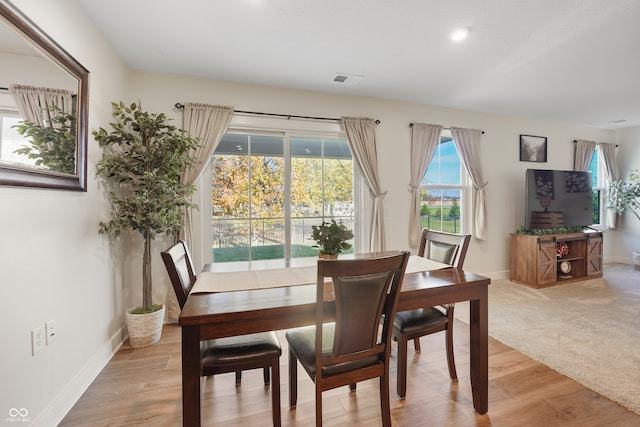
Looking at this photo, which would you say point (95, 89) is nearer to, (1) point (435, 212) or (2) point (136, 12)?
(2) point (136, 12)

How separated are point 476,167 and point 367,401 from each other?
141 inches

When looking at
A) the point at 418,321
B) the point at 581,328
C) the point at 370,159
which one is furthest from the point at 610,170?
the point at 418,321

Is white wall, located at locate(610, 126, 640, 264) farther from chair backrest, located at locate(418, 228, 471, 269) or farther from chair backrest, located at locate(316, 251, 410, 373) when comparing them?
chair backrest, located at locate(316, 251, 410, 373)

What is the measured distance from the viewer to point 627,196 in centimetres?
487

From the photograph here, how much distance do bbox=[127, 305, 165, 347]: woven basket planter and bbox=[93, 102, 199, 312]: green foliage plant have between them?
9 cm

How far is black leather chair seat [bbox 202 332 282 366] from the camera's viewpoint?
1.41m

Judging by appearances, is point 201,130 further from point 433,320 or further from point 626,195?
point 626,195

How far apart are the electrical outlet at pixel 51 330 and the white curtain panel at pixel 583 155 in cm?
676

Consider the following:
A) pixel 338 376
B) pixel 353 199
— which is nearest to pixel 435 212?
pixel 353 199

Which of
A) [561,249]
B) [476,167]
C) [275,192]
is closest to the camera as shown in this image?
[275,192]

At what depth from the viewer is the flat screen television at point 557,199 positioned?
4.19m

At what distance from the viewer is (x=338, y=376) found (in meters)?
1.34

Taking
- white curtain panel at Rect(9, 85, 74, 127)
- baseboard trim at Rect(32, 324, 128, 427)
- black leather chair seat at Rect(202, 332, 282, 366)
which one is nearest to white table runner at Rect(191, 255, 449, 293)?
black leather chair seat at Rect(202, 332, 282, 366)

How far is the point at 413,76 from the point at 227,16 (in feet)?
6.24
